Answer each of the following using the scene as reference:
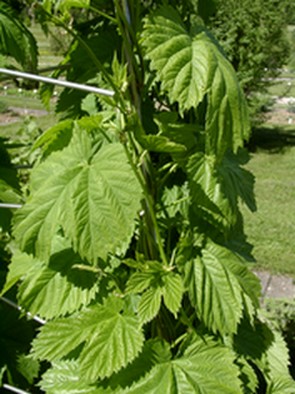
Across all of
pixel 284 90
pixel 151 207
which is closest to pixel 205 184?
pixel 151 207

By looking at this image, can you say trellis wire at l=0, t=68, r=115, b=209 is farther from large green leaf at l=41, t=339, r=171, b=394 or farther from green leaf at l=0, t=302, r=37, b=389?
green leaf at l=0, t=302, r=37, b=389

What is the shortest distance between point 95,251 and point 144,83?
0.43 metres

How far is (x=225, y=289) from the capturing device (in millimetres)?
1161

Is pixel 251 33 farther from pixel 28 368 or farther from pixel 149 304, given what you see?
pixel 149 304

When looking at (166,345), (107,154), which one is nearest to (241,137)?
(107,154)

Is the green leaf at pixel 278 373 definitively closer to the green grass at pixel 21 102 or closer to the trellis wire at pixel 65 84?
the trellis wire at pixel 65 84

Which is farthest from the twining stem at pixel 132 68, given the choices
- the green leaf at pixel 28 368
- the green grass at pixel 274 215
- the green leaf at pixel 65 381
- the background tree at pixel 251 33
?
the background tree at pixel 251 33

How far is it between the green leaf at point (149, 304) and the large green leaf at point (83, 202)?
0.19 metres

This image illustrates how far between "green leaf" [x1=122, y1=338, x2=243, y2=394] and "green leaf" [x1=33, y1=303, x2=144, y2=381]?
0.32 ft

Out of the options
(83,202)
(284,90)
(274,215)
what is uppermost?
(83,202)

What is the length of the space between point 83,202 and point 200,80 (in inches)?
11.9

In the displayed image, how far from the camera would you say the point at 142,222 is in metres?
1.16

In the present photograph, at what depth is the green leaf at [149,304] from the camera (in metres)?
1.08

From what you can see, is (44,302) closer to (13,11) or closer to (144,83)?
(144,83)
